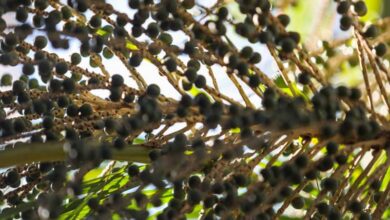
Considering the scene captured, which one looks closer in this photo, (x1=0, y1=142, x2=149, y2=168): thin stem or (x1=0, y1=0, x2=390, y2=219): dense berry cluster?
(x1=0, y1=0, x2=390, y2=219): dense berry cluster

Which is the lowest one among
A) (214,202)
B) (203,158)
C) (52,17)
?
(214,202)

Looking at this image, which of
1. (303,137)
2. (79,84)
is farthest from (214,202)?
(79,84)

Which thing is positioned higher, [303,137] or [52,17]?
[52,17]

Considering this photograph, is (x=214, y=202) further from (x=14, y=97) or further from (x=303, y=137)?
(x=14, y=97)

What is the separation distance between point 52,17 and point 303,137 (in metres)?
0.41

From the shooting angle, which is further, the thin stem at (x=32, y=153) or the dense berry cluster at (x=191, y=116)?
the thin stem at (x=32, y=153)

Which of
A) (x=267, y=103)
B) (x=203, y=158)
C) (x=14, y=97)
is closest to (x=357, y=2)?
(x=267, y=103)

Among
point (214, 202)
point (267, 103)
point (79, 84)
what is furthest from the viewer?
point (79, 84)

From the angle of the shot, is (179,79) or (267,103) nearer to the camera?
(267,103)

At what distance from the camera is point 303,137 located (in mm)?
1247

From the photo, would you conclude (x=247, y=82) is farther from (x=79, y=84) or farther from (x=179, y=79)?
(x=79, y=84)

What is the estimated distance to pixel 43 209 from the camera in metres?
0.94

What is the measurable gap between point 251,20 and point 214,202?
0.85 feet

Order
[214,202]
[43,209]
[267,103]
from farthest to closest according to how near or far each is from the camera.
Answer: [214,202] → [267,103] → [43,209]
